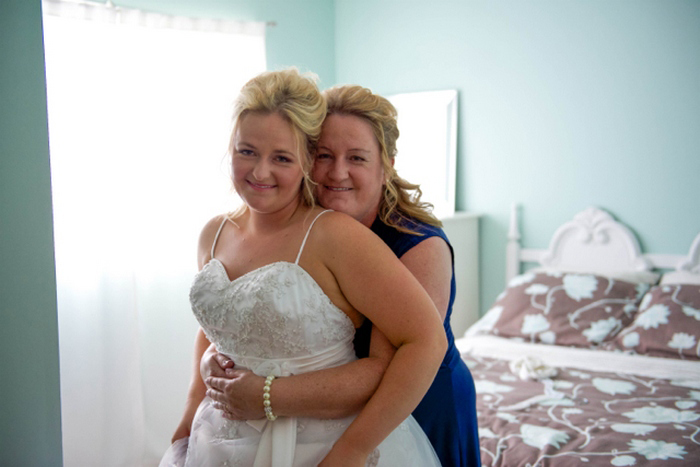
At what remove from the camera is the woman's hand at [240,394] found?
1198 millimetres

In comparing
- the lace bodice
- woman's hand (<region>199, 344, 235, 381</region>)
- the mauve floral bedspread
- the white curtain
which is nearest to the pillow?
the mauve floral bedspread

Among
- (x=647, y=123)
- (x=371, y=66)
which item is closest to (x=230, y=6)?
(x=371, y=66)

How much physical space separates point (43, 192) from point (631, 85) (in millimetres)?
2948

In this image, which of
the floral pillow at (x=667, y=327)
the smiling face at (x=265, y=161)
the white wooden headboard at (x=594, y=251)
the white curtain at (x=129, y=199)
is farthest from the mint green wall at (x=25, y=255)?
the white wooden headboard at (x=594, y=251)

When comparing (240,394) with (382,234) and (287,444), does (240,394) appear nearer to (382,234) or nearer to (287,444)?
(287,444)

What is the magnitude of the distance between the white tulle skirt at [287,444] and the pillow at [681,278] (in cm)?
239

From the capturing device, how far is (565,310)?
3.11 metres

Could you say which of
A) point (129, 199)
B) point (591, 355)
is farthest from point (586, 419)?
point (129, 199)

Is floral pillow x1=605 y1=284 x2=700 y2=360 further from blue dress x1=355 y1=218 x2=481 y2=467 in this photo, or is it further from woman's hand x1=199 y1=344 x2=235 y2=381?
woman's hand x1=199 y1=344 x2=235 y2=381

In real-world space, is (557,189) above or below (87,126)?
below

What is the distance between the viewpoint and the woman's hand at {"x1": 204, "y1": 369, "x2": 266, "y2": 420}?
1.20 metres

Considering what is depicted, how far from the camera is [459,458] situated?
1.41 meters

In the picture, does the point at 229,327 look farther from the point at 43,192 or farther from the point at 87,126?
the point at 87,126

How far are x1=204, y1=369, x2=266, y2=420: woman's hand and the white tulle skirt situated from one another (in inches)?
1.3
